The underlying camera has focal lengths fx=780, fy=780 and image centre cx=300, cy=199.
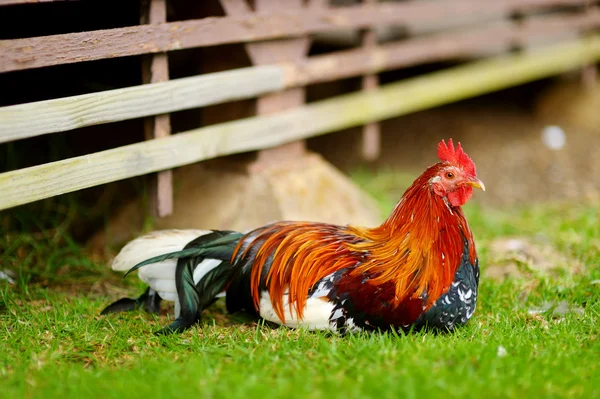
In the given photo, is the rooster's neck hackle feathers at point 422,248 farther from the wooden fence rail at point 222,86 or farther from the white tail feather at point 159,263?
the wooden fence rail at point 222,86

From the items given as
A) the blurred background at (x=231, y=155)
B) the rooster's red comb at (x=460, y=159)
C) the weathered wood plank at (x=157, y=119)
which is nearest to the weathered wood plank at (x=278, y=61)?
the blurred background at (x=231, y=155)

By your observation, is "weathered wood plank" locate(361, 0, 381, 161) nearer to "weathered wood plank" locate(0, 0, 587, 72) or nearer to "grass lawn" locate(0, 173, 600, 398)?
"weathered wood plank" locate(0, 0, 587, 72)

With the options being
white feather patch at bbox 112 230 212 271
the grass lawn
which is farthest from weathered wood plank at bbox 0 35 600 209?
the grass lawn

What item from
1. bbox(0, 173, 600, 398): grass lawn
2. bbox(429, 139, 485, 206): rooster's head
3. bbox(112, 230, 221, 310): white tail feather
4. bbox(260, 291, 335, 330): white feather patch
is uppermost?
bbox(429, 139, 485, 206): rooster's head

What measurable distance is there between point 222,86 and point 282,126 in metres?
0.69

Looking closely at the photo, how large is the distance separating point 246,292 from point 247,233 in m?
0.32

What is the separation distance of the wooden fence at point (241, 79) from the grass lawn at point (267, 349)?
69cm

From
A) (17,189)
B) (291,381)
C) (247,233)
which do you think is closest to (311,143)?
(247,233)

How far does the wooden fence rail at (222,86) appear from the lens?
12.5 ft

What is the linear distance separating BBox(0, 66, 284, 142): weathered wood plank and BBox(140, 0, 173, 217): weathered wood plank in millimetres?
76

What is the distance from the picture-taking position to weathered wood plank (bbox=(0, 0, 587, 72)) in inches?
147

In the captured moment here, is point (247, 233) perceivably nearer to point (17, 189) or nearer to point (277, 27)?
point (17, 189)

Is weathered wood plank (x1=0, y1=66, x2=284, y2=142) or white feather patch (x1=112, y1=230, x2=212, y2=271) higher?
weathered wood plank (x1=0, y1=66, x2=284, y2=142)

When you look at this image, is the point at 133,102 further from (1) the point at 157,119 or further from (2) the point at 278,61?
(2) the point at 278,61
